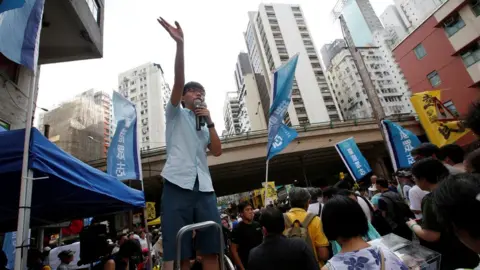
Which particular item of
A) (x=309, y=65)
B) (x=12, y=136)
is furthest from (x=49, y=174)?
(x=309, y=65)

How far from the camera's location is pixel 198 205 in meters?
1.95

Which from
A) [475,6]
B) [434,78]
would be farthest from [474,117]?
[434,78]

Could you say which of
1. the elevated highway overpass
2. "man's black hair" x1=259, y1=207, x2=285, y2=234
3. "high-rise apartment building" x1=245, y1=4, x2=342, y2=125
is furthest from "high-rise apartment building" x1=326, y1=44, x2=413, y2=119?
"man's black hair" x1=259, y1=207, x2=285, y2=234

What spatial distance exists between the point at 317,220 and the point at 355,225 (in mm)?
1597

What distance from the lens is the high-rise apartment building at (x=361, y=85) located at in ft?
225

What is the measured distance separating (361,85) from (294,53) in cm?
2041

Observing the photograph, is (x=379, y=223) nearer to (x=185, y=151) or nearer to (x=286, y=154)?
(x=185, y=151)

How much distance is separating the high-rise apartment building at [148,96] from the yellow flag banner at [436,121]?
55942mm

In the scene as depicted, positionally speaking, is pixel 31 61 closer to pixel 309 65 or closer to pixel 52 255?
pixel 52 255

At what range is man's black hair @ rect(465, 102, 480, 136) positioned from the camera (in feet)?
8.00

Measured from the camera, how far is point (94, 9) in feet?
29.5

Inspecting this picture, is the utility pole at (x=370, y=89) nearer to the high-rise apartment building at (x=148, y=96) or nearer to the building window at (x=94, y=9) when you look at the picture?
the building window at (x=94, y=9)

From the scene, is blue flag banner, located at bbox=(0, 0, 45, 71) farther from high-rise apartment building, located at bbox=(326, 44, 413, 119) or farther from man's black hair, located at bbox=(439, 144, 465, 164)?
high-rise apartment building, located at bbox=(326, 44, 413, 119)

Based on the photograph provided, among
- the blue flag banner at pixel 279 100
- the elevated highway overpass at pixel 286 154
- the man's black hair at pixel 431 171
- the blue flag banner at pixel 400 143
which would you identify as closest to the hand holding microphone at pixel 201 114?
the man's black hair at pixel 431 171
